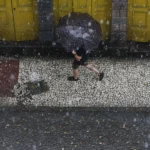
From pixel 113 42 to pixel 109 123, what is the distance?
Answer: 307cm

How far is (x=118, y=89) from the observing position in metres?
10.6

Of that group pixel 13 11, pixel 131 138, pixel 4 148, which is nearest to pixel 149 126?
pixel 131 138

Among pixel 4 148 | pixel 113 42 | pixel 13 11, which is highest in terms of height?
pixel 13 11

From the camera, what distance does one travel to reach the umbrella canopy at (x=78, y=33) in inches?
401

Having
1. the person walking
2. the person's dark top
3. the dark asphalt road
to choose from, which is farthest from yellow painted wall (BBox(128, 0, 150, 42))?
the dark asphalt road

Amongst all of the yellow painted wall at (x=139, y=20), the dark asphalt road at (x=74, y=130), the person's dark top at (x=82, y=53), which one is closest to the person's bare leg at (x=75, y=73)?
the person's dark top at (x=82, y=53)

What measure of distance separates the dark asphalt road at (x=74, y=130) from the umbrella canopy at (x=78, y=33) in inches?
62.5

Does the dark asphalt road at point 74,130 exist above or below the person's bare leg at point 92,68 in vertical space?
below

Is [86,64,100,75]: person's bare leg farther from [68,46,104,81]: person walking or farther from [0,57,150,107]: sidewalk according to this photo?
[0,57,150,107]: sidewalk

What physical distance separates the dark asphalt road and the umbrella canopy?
5.21 feet

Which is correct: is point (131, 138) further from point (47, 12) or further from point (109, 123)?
point (47, 12)

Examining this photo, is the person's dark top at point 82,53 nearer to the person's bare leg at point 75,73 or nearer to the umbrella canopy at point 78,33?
the umbrella canopy at point 78,33

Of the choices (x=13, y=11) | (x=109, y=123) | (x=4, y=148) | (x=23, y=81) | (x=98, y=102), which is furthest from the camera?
(x=13, y=11)

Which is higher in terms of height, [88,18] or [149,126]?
[88,18]
